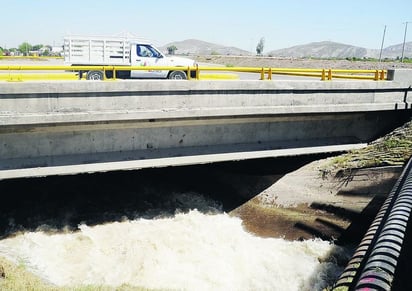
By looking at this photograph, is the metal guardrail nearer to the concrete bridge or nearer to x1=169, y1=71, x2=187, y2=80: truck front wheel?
the concrete bridge

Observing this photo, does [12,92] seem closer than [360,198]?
Yes

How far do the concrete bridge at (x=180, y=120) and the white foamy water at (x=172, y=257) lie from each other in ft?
7.59

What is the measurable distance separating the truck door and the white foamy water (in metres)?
5.68

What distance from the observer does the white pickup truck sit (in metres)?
14.0

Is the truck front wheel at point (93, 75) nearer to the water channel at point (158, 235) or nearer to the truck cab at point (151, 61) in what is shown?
the truck cab at point (151, 61)

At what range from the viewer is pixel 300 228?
498 inches

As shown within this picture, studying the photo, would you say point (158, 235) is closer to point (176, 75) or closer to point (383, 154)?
point (176, 75)

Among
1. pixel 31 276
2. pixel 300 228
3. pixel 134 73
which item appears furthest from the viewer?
pixel 134 73

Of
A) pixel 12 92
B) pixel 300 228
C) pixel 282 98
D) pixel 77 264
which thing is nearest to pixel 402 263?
pixel 300 228

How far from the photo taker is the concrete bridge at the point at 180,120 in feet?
32.6

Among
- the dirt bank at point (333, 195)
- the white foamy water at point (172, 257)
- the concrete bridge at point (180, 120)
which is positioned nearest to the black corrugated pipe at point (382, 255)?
the white foamy water at point (172, 257)

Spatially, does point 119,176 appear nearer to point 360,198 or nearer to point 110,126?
point 110,126

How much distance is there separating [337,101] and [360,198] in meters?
3.37

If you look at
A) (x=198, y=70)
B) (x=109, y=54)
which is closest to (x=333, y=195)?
(x=198, y=70)
